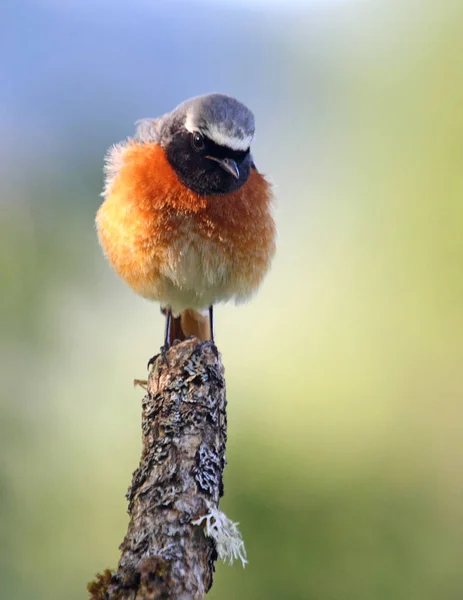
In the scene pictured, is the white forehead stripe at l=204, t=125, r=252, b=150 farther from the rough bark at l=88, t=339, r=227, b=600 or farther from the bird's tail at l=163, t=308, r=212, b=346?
the bird's tail at l=163, t=308, r=212, b=346

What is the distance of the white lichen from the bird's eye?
232cm

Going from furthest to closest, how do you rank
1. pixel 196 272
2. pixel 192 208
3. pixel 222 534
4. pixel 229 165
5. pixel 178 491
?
1. pixel 196 272
2. pixel 192 208
3. pixel 229 165
4. pixel 178 491
5. pixel 222 534

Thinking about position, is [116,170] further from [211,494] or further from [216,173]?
[211,494]

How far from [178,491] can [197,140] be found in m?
2.26

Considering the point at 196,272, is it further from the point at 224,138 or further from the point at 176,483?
the point at 176,483

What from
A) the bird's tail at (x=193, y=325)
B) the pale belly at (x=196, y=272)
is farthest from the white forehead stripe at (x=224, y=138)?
the bird's tail at (x=193, y=325)

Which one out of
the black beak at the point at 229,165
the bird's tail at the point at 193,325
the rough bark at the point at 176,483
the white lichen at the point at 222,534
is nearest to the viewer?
the rough bark at the point at 176,483

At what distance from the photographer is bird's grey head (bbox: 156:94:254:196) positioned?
3887mm

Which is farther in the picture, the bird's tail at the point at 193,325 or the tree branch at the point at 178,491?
the bird's tail at the point at 193,325

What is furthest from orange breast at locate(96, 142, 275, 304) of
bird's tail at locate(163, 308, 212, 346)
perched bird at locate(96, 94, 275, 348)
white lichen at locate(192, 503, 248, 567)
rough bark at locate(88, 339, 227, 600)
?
white lichen at locate(192, 503, 248, 567)

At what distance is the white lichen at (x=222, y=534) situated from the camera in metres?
2.31

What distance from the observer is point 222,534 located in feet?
7.61

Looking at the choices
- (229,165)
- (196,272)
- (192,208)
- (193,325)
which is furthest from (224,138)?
(193,325)

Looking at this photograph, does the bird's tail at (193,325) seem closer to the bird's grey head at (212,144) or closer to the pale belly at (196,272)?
the pale belly at (196,272)
